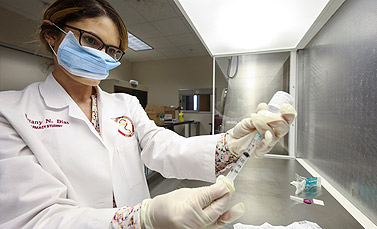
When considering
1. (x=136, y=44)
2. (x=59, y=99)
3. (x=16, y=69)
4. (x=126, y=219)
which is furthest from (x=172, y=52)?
(x=126, y=219)

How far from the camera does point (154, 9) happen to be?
2045 mm

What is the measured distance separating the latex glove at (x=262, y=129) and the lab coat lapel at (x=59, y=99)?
451 millimetres

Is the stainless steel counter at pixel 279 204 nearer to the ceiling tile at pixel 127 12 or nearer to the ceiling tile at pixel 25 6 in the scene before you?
the ceiling tile at pixel 127 12

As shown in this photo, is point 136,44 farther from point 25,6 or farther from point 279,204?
point 279,204

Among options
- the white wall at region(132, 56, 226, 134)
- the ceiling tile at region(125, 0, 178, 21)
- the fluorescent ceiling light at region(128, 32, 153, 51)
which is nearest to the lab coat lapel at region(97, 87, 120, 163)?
the ceiling tile at region(125, 0, 178, 21)

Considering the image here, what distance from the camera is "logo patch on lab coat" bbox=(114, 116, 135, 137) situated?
2.26 ft

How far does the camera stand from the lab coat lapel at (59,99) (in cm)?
57

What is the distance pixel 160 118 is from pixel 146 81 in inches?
Answer: 91.1

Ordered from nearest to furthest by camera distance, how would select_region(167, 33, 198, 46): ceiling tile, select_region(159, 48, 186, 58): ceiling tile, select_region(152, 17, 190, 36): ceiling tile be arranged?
select_region(152, 17, 190, 36): ceiling tile, select_region(167, 33, 198, 46): ceiling tile, select_region(159, 48, 186, 58): ceiling tile

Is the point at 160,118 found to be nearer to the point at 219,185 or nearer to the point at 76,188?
the point at 76,188

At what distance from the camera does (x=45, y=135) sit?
500 mm

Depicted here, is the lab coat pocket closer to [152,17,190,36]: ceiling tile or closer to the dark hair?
the dark hair

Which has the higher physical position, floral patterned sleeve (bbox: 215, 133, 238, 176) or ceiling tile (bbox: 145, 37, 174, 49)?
ceiling tile (bbox: 145, 37, 174, 49)

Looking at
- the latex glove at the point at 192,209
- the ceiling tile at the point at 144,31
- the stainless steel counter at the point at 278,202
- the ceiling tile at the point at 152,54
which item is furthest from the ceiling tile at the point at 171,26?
the latex glove at the point at 192,209
